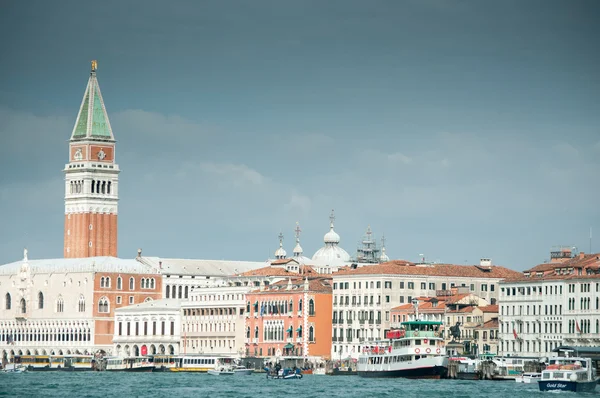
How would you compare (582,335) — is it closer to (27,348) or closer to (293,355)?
(293,355)

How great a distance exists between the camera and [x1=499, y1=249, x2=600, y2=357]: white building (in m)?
134

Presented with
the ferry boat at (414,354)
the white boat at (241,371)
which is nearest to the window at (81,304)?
the white boat at (241,371)

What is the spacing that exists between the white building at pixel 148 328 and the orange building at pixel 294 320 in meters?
15.7

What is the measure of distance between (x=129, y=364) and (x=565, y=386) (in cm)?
6900

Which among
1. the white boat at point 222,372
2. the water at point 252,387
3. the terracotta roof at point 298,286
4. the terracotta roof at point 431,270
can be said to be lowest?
the water at point 252,387

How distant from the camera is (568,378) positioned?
359 ft

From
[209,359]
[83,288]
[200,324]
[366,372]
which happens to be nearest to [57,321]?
[83,288]

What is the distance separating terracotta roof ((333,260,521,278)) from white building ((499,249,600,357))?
1673 cm

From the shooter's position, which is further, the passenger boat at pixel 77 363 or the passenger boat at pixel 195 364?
the passenger boat at pixel 77 363

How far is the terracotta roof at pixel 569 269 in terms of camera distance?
13538cm

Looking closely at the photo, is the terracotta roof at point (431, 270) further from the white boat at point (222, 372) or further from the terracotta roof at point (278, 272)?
the white boat at point (222, 372)

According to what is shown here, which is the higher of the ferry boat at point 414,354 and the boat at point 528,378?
the ferry boat at point 414,354

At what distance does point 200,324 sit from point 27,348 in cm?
2596

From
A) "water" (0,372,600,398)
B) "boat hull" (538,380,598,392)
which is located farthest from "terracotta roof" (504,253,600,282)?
"boat hull" (538,380,598,392)
